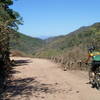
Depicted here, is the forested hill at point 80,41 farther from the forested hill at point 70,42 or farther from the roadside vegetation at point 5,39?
the roadside vegetation at point 5,39

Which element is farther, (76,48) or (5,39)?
(76,48)

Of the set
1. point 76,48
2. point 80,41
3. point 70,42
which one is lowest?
point 76,48

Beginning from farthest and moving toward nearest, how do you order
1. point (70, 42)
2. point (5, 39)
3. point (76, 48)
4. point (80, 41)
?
point (70, 42) < point (80, 41) < point (76, 48) < point (5, 39)

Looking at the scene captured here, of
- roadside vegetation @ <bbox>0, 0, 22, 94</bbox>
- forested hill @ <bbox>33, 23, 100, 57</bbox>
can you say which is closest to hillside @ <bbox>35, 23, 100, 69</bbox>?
forested hill @ <bbox>33, 23, 100, 57</bbox>

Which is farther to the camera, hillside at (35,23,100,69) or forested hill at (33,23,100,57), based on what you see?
forested hill at (33,23,100,57)

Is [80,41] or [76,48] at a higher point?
[80,41]

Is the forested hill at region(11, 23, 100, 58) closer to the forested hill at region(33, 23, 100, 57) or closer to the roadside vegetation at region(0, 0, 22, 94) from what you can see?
the forested hill at region(33, 23, 100, 57)

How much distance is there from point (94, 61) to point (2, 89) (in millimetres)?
4332

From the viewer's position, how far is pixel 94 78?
36.1 ft

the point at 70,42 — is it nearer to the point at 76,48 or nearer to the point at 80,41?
the point at 80,41

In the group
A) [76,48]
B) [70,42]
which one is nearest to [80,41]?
[70,42]

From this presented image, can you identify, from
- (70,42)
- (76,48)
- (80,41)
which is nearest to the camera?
(76,48)

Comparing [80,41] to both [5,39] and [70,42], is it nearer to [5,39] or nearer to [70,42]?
[70,42]

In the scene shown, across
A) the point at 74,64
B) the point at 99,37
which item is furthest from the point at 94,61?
the point at 99,37
